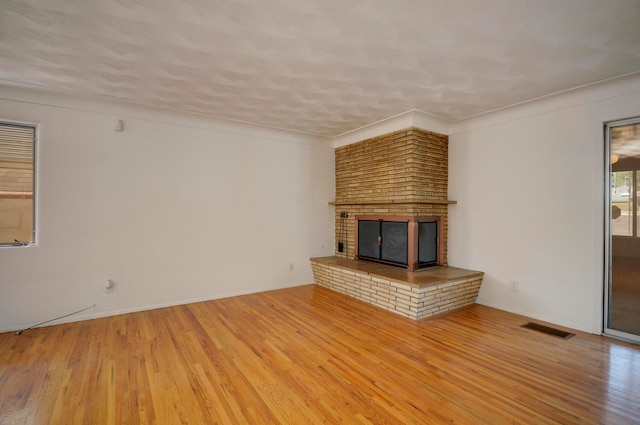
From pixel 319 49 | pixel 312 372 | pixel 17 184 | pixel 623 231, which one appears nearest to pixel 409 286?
pixel 312 372

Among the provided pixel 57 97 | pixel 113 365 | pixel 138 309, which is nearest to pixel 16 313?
pixel 138 309

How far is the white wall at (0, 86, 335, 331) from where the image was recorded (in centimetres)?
344

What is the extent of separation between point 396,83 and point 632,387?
10.4 feet

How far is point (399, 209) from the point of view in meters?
4.49

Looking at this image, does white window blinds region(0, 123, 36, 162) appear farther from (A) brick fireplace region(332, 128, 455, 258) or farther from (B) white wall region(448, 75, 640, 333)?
(B) white wall region(448, 75, 640, 333)

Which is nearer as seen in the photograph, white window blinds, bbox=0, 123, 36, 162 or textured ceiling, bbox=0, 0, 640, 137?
textured ceiling, bbox=0, 0, 640, 137

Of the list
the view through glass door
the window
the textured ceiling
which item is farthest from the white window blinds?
the view through glass door

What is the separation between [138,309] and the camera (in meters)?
3.95

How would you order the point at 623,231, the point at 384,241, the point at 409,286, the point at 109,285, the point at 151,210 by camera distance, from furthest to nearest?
the point at 384,241 → the point at 151,210 → the point at 109,285 → the point at 409,286 → the point at 623,231

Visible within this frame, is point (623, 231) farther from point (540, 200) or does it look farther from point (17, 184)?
point (17, 184)

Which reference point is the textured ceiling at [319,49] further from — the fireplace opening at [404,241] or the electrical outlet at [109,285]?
the electrical outlet at [109,285]

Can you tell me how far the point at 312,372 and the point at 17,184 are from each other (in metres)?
3.79

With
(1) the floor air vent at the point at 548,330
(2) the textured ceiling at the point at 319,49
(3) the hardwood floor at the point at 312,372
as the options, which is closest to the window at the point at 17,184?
(2) the textured ceiling at the point at 319,49

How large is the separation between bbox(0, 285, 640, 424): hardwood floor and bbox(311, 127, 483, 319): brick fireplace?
1.13 feet
